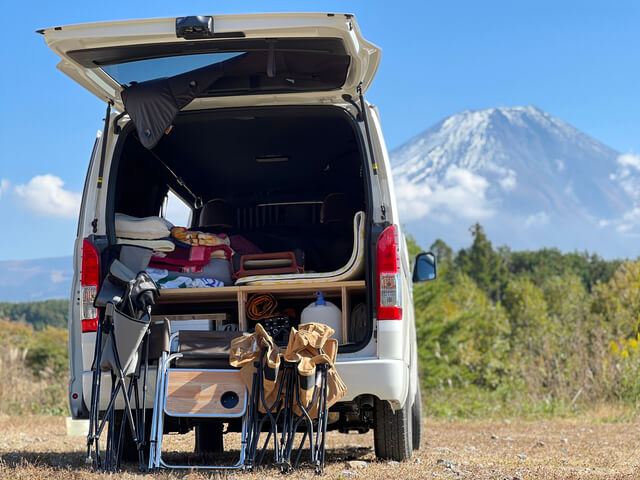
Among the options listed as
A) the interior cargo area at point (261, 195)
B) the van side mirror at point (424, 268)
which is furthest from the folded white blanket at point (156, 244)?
the van side mirror at point (424, 268)

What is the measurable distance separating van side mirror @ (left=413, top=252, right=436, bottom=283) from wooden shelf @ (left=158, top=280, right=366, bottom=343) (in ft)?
4.94

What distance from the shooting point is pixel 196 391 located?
392 cm

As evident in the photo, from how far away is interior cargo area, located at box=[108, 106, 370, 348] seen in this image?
436 centimetres

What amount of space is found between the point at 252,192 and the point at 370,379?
127 inches

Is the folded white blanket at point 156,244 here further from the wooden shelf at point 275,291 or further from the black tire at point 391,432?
the black tire at point 391,432

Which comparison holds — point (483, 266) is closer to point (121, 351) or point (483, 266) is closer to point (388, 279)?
point (388, 279)

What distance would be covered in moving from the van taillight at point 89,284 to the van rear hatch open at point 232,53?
2.81ft

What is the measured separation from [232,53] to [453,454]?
9.25 feet

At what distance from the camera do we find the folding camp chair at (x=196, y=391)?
387 cm

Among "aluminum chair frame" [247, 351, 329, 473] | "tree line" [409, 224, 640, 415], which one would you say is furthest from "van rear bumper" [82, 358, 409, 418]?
"tree line" [409, 224, 640, 415]

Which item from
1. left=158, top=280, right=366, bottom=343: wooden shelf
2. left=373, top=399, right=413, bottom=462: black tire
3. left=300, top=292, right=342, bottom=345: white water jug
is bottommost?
left=373, top=399, right=413, bottom=462: black tire

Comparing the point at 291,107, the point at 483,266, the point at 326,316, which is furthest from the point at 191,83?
the point at 483,266

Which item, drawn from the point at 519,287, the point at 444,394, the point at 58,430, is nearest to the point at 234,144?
the point at 58,430

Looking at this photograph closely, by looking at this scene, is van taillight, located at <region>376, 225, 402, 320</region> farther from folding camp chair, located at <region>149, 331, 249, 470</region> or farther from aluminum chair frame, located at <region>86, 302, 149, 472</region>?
aluminum chair frame, located at <region>86, 302, 149, 472</region>
